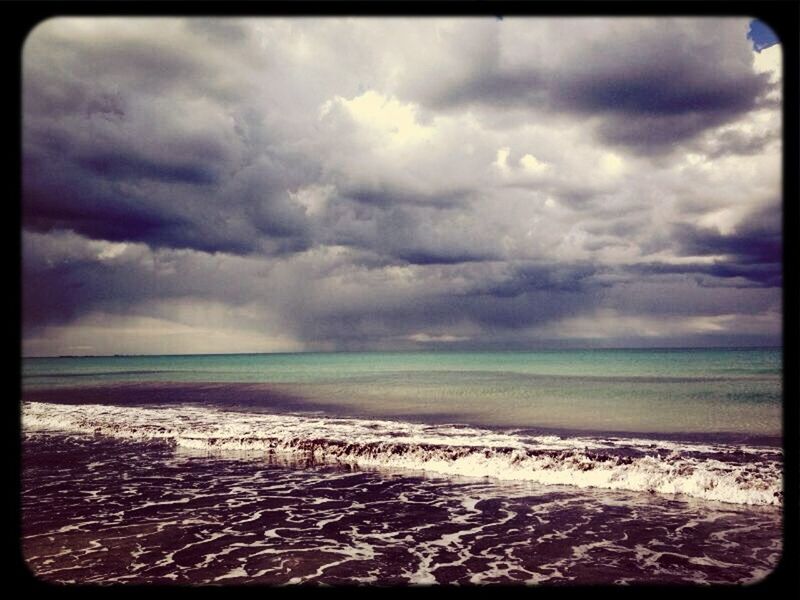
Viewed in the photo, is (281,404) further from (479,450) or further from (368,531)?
(368,531)

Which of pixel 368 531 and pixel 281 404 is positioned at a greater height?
pixel 368 531

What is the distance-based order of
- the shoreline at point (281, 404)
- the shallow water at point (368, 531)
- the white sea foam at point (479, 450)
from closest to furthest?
the shallow water at point (368, 531), the white sea foam at point (479, 450), the shoreline at point (281, 404)

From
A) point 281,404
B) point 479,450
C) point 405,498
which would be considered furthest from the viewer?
point 281,404

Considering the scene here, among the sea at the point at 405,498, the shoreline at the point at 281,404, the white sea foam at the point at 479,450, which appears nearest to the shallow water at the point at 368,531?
the sea at the point at 405,498

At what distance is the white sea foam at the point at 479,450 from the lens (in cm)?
867

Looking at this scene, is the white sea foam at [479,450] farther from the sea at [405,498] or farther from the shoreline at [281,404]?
the shoreline at [281,404]

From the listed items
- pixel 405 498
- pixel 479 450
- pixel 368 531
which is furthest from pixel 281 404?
pixel 368 531

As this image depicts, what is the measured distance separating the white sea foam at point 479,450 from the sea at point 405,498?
6 centimetres

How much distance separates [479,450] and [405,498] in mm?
3356

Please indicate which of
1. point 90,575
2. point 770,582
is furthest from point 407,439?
point 770,582

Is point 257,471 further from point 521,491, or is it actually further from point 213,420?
point 213,420

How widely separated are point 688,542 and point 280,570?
4.68m

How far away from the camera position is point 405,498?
788 centimetres
